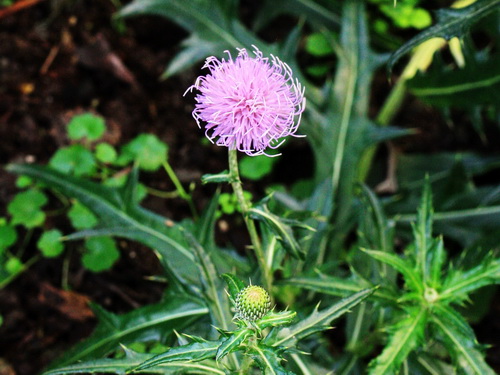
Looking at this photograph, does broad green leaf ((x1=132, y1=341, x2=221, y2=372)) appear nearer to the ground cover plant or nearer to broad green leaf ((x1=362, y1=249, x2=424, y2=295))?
the ground cover plant

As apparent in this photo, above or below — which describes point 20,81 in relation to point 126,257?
above

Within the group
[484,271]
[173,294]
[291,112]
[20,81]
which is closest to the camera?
[291,112]

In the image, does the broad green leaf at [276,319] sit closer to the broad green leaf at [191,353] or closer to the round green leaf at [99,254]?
the broad green leaf at [191,353]

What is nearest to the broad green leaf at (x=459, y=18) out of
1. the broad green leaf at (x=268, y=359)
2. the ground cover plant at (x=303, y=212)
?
the ground cover plant at (x=303, y=212)

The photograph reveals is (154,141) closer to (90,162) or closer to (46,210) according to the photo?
(90,162)

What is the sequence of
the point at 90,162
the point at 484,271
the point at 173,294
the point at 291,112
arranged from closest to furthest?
the point at 291,112
the point at 484,271
the point at 173,294
the point at 90,162

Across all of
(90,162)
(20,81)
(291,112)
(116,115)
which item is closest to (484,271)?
(291,112)

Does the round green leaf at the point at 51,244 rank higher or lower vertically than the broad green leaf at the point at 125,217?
lower

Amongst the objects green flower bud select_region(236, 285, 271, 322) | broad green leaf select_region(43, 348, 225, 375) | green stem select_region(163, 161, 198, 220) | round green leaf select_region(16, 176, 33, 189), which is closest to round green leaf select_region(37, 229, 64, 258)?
round green leaf select_region(16, 176, 33, 189)
